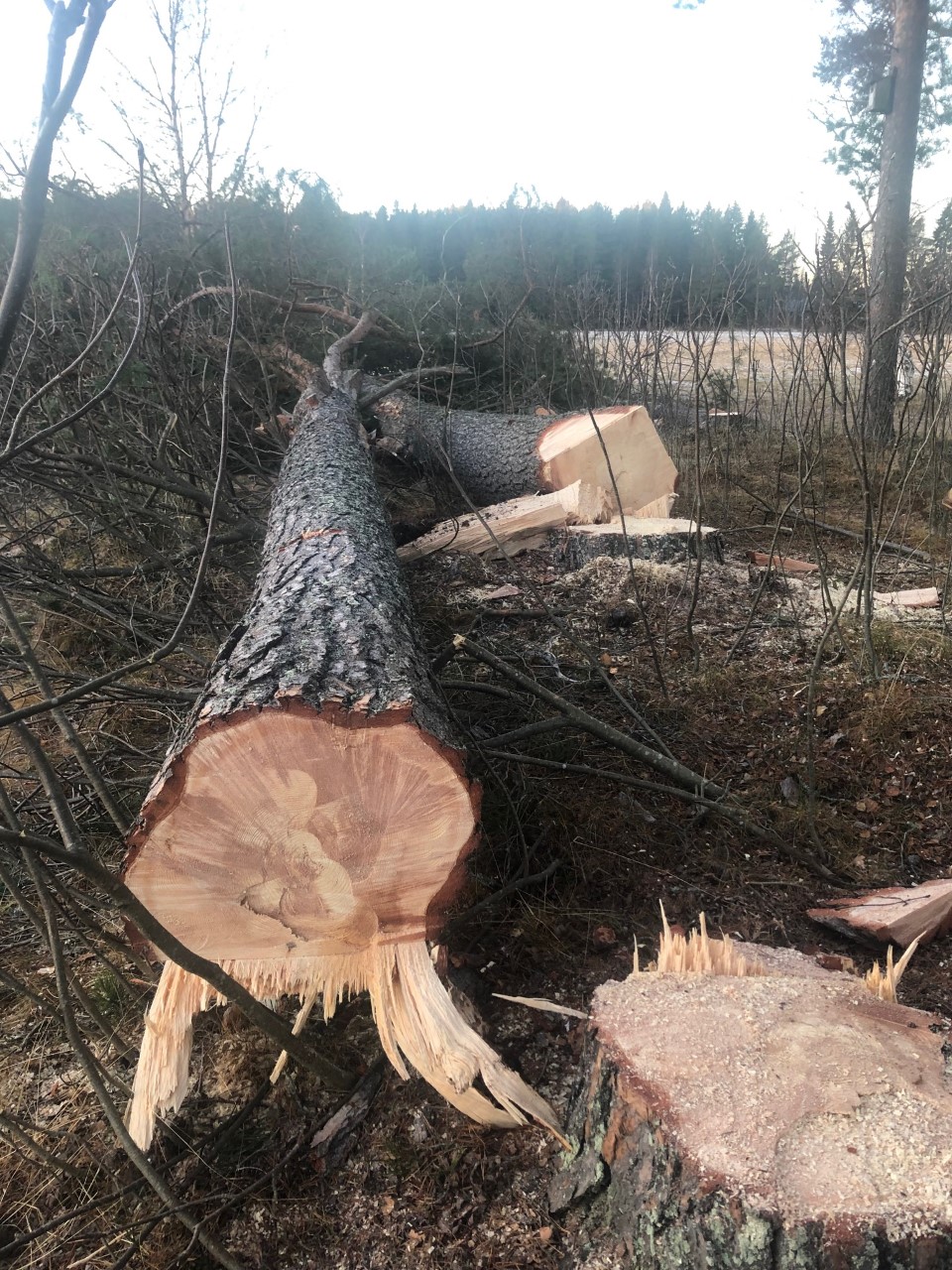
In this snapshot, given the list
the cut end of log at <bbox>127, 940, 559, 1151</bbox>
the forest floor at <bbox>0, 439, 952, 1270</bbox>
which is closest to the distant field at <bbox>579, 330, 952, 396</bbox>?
the forest floor at <bbox>0, 439, 952, 1270</bbox>

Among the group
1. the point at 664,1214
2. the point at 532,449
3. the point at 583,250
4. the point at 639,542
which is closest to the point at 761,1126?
the point at 664,1214

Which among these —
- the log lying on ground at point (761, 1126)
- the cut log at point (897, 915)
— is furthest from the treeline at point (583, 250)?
the log lying on ground at point (761, 1126)

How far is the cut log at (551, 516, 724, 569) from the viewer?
382 centimetres

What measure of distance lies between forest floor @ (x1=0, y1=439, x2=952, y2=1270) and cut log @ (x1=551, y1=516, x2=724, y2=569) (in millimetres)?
281

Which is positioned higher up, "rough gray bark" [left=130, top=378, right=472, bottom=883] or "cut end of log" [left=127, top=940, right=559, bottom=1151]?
"rough gray bark" [left=130, top=378, right=472, bottom=883]

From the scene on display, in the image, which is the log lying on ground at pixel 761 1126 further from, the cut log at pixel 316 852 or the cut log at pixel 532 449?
the cut log at pixel 532 449

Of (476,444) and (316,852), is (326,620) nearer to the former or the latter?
(316,852)

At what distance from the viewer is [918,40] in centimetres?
680

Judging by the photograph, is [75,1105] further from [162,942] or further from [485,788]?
[485,788]

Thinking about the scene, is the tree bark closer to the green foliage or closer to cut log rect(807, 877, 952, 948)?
the green foliage

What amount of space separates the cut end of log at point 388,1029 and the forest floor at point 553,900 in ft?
0.47

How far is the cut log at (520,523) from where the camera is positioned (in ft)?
13.7

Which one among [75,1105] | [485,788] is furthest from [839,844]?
[75,1105]

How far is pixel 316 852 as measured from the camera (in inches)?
51.7
